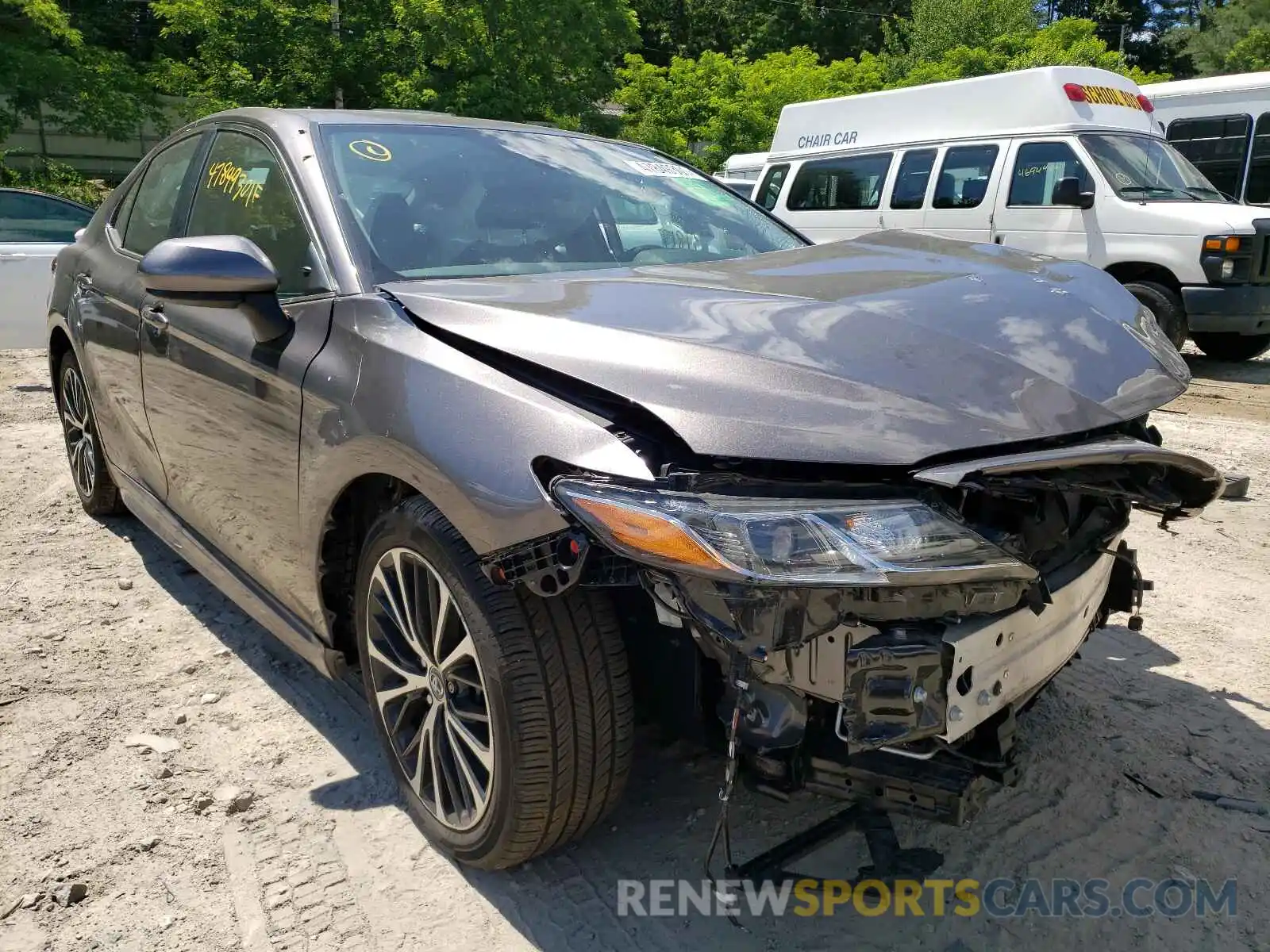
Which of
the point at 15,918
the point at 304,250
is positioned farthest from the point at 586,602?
the point at 15,918

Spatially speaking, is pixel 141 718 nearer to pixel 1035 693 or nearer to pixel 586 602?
pixel 586 602

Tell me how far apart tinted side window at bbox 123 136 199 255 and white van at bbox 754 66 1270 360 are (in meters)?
6.67

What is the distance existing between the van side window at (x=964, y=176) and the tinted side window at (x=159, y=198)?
7.84m

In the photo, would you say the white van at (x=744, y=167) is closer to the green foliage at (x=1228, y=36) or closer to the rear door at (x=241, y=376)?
the rear door at (x=241, y=376)

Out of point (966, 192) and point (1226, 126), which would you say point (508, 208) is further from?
point (1226, 126)

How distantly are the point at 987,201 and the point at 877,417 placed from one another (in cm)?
857

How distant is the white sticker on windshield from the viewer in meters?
3.40

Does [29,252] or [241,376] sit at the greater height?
[241,376]

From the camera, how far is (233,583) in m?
2.97

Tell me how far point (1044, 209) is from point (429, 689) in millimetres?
8556

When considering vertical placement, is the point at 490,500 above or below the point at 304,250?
below

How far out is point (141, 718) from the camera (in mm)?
2953

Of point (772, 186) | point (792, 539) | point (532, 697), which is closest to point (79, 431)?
point (532, 697)

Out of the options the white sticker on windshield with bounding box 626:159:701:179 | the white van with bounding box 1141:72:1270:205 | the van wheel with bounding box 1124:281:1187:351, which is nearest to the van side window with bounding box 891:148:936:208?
the van wheel with bounding box 1124:281:1187:351
